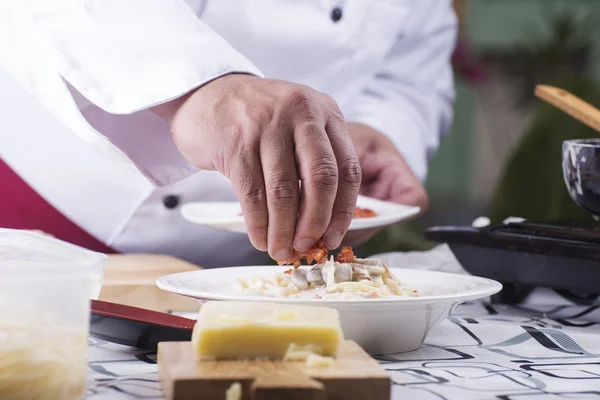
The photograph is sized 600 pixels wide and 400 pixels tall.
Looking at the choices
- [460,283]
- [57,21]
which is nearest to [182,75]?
[57,21]

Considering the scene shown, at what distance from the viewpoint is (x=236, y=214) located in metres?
1.41

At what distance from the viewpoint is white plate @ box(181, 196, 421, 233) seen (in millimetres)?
1254

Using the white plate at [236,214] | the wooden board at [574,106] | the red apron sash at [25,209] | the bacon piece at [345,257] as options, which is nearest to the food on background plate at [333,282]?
the bacon piece at [345,257]

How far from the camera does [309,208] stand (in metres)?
0.84

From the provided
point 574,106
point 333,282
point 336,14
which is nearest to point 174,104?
point 333,282

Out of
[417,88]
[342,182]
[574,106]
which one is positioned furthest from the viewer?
[417,88]

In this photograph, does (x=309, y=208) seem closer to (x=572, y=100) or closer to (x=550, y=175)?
(x=572, y=100)

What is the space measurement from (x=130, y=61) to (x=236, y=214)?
1.33 ft

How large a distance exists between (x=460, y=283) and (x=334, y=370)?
37cm

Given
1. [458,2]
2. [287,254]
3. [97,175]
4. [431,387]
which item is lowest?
[431,387]

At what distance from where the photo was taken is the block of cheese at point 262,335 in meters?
0.62

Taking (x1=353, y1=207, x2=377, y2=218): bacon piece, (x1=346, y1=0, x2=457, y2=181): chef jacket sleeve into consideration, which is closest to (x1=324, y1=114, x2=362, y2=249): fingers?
(x1=353, y1=207, x2=377, y2=218): bacon piece

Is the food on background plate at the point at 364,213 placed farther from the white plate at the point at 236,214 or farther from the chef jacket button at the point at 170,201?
the chef jacket button at the point at 170,201

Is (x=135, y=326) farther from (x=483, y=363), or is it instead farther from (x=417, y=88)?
(x=417, y=88)
